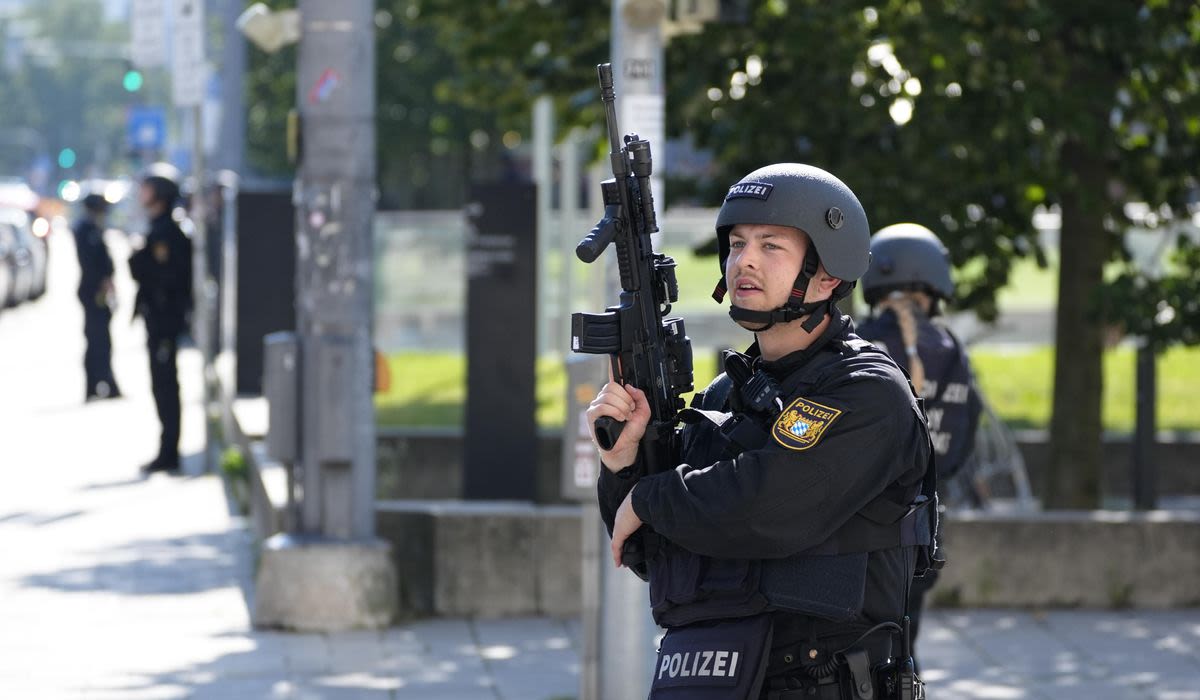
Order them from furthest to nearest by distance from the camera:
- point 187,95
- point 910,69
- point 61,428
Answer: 1. point 61,428
2. point 187,95
3. point 910,69

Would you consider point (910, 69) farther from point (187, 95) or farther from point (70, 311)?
point (70, 311)

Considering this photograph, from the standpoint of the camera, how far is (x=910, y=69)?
9.64 m

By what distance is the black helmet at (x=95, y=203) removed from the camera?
16562mm

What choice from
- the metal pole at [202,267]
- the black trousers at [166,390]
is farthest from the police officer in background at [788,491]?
the metal pole at [202,267]

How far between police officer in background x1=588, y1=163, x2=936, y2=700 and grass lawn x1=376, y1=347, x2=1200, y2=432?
428 inches

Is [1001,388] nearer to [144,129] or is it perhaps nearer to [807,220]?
[807,220]

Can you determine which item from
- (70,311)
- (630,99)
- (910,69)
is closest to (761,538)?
(630,99)

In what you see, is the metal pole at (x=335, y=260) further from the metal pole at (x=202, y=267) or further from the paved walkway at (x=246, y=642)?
the metal pole at (x=202, y=267)

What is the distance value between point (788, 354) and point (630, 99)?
113 inches

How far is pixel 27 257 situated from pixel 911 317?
26.2 metres

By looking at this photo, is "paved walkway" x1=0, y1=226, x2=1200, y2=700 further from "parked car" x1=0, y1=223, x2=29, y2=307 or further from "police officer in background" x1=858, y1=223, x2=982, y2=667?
"parked car" x1=0, y1=223, x2=29, y2=307

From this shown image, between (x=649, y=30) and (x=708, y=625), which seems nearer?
(x=708, y=625)

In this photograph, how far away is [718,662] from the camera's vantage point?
12.4 ft

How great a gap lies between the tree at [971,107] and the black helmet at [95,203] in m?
7.53
